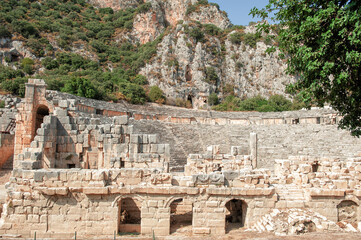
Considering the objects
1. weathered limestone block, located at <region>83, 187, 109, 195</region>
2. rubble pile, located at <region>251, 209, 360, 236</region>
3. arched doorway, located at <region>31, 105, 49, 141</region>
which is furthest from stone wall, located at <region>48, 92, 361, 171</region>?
rubble pile, located at <region>251, 209, 360, 236</region>

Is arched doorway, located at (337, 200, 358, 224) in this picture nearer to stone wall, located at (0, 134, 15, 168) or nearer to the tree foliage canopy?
the tree foliage canopy

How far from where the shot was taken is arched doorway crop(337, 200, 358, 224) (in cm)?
973

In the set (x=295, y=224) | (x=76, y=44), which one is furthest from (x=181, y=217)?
(x=76, y=44)

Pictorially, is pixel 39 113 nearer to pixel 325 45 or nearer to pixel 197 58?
pixel 325 45

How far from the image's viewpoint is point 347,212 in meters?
9.79

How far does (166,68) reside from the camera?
182 ft

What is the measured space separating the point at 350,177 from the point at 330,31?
6345mm

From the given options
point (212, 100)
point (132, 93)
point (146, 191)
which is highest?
point (212, 100)

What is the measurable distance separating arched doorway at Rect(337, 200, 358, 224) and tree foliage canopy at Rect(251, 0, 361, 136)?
3.29 metres

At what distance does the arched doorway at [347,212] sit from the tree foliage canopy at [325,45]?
10.8 feet

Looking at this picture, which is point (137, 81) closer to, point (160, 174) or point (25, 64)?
point (25, 64)

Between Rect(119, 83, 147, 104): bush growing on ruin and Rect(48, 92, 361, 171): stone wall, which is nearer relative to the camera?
Rect(48, 92, 361, 171): stone wall

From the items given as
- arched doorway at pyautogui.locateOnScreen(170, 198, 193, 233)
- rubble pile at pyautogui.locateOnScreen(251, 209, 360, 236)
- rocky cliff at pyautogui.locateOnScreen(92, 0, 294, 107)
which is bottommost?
arched doorway at pyautogui.locateOnScreen(170, 198, 193, 233)

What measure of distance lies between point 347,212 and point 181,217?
627 centimetres
